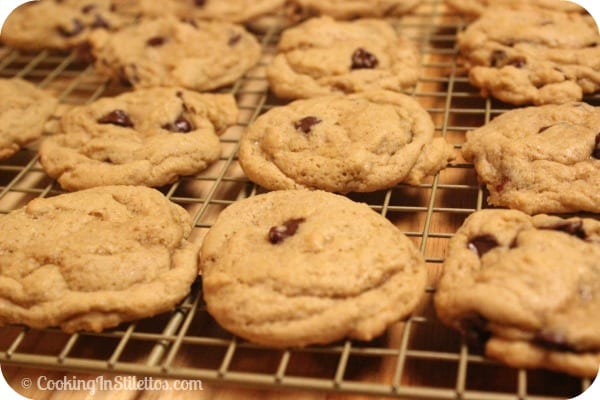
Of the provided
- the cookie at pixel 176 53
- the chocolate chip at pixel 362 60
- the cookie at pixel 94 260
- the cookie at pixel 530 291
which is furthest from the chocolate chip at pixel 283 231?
the cookie at pixel 176 53

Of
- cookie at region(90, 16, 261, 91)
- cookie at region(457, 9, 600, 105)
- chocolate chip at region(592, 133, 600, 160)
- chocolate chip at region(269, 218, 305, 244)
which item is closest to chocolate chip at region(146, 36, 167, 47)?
cookie at region(90, 16, 261, 91)

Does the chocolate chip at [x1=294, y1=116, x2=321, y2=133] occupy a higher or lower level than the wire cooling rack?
higher

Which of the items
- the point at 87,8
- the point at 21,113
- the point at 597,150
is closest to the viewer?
the point at 597,150

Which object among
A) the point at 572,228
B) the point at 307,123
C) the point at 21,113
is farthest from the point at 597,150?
the point at 21,113

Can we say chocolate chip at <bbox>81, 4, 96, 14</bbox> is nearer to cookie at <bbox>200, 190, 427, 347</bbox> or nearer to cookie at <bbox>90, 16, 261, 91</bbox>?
cookie at <bbox>90, 16, 261, 91</bbox>

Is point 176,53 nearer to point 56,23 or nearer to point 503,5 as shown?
point 56,23

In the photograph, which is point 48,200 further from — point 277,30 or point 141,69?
point 277,30

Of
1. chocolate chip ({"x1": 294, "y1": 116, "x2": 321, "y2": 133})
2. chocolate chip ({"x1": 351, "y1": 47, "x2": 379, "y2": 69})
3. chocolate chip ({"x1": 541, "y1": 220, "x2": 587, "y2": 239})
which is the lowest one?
chocolate chip ({"x1": 351, "y1": 47, "x2": 379, "y2": 69})

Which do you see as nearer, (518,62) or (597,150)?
(597,150)
